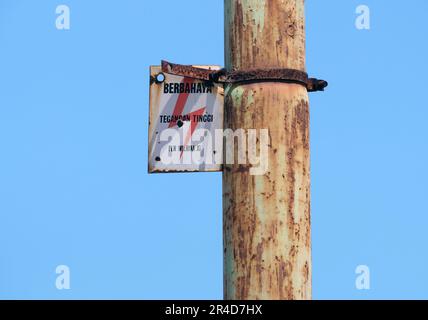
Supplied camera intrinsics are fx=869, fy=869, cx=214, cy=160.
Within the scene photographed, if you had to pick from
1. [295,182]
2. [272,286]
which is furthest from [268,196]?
[272,286]

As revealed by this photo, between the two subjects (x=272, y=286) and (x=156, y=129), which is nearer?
(x=272, y=286)

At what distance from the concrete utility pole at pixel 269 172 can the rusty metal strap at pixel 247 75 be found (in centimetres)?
2

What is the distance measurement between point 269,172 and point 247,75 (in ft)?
1.20

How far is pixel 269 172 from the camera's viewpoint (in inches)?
121

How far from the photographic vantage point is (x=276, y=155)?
3.09m

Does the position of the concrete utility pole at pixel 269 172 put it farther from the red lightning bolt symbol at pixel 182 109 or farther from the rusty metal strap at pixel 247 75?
the red lightning bolt symbol at pixel 182 109

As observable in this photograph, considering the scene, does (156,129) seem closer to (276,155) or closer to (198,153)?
(198,153)

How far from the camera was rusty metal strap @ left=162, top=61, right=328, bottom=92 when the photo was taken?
314 cm

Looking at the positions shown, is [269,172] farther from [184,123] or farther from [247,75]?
[184,123]

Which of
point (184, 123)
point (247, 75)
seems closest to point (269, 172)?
point (247, 75)

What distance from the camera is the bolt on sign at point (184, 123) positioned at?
11.1 ft
